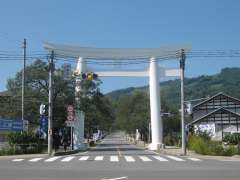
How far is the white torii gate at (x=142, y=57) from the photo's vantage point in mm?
52531

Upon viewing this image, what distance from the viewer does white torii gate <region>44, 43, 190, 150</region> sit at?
52.5 m

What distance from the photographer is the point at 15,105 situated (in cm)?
5719

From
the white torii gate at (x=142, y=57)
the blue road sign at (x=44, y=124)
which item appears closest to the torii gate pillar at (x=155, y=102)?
the white torii gate at (x=142, y=57)

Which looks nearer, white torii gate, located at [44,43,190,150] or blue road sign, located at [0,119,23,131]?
blue road sign, located at [0,119,23,131]

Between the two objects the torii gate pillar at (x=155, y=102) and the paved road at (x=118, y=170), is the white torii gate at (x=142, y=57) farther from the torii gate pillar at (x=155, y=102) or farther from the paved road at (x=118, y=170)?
the paved road at (x=118, y=170)

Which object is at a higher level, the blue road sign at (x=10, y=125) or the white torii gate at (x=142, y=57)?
the white torii gate at (x=142, y=57)

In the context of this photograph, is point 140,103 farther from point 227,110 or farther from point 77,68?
point 77,68

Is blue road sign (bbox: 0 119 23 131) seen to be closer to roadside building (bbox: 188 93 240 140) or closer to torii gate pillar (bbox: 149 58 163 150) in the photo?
torii gate pillar (bbox: 149 58 163 150)

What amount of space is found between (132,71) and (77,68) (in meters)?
5.96

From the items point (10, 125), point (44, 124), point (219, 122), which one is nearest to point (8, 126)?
point (10, 125)

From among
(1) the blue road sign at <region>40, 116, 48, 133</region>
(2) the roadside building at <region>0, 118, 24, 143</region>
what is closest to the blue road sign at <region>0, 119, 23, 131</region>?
(2) the roadside building at <region>0, 118, 24, 143</region>

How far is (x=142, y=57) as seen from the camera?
54375mm

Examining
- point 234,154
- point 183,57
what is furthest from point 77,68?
point 234,154

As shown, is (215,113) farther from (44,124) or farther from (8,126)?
(8,126)
